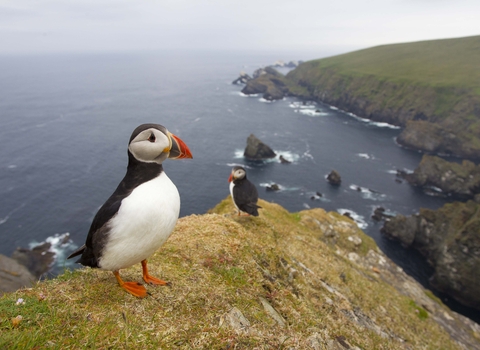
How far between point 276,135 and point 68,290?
88.5 m

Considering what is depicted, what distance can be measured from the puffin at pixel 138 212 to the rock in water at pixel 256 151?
67.3m

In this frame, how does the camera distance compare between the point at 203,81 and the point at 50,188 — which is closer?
the point at 50,188

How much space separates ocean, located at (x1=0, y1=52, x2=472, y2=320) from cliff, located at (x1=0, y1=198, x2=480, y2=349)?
91.7ft

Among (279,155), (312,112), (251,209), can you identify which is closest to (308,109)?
(312,112)

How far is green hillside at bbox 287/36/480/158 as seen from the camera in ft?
294

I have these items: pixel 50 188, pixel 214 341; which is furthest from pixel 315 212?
pixel 50 188

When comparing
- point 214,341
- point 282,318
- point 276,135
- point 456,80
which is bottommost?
point 276,135

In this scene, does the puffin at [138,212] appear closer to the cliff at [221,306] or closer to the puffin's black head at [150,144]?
the puffin's black head at [150,144]

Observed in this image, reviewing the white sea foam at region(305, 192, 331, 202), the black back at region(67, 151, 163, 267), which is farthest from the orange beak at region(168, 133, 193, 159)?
the white sea foam at region(305, 192, 331, 202)

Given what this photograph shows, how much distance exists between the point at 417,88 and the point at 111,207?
462 ft

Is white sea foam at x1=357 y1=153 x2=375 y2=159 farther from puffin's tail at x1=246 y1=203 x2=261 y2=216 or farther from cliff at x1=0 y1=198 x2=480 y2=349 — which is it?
puffin's tail at x1=246 y1=203 x2=261 y2=216

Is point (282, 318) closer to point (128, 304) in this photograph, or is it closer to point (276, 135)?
point (128, 304)

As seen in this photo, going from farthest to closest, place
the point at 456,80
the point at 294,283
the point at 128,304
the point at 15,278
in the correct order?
1. the point at 456,80
2. the point at 15,278
3. the point at 294,283
4. the point at 128,304

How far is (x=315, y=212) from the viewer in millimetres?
24734
